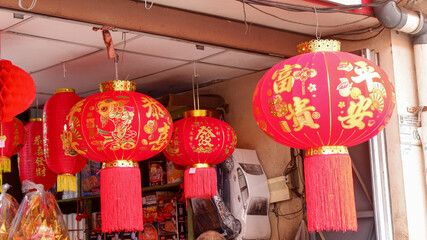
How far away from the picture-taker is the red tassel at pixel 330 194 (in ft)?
9.86

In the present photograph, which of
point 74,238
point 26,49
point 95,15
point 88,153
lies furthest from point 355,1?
point 74,238

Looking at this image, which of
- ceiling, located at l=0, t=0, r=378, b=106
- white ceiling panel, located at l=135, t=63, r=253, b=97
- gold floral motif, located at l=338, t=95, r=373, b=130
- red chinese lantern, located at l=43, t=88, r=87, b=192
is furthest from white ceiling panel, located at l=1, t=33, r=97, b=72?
gold floral motif, located at l=338, t=95, r=373, b=130

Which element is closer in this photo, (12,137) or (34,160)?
(12,137)

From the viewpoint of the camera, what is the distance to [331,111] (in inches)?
115

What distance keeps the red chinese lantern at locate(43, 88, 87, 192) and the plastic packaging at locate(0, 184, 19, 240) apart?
0.43m

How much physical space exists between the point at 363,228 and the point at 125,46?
214cm

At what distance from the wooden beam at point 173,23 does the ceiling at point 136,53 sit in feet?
0.20

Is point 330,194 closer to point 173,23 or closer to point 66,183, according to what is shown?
point 173,23

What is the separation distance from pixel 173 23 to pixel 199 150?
95cm

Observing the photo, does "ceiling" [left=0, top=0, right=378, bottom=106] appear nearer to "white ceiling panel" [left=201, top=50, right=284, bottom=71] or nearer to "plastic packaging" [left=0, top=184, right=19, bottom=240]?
"white ceiling panel" [left=201, top=50, right=284, bottom=71]

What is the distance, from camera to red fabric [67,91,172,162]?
11.8ft

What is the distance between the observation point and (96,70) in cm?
523

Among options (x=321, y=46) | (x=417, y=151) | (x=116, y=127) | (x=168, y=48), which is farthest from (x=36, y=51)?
(x=417, y=151)

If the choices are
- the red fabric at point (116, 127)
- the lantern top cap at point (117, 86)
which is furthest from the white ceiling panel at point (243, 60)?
the red fabric at point (116, 127)
